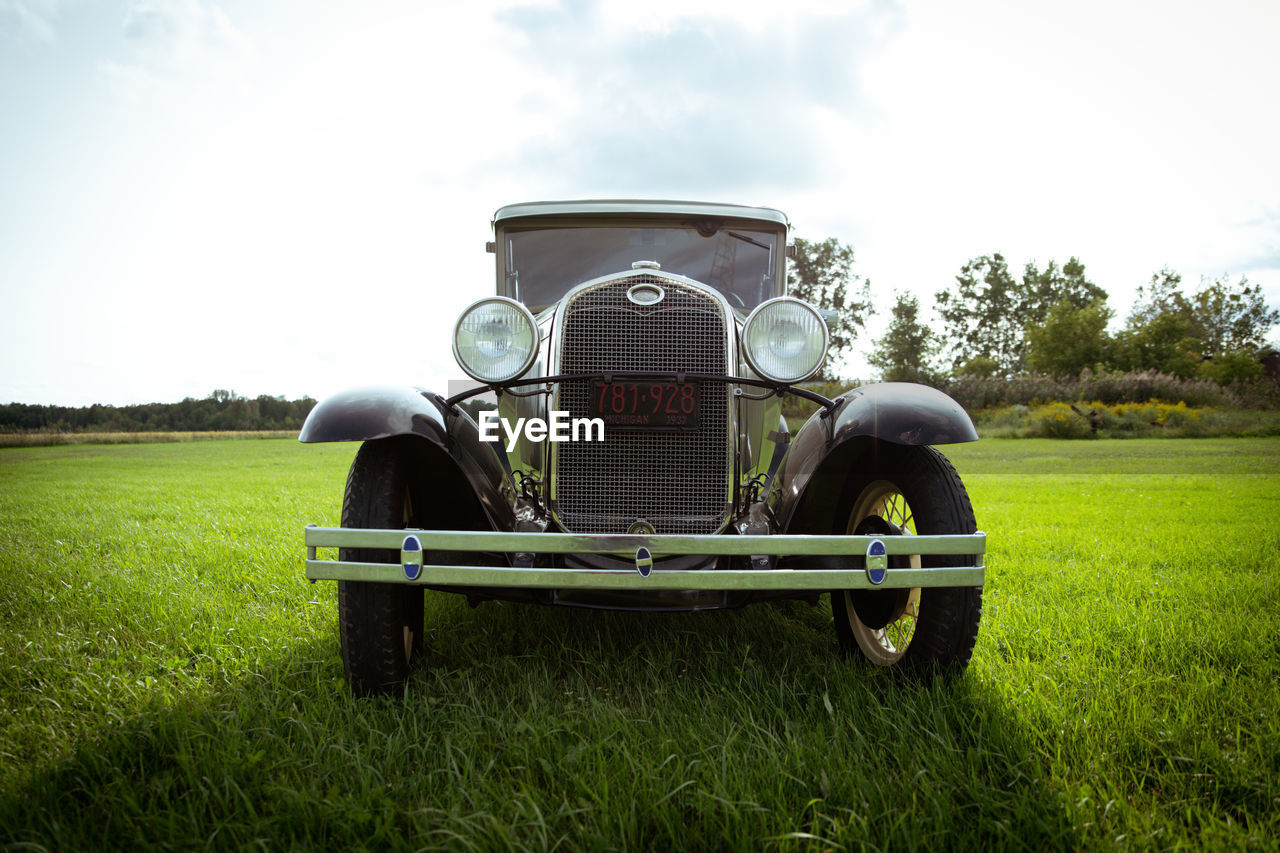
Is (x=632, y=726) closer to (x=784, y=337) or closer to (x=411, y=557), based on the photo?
(x=411, y=557)

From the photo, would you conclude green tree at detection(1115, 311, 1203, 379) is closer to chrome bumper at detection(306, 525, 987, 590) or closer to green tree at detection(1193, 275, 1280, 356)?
green tree at detection(1193, 275, 1280, 356)

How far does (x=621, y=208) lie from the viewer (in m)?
3.16

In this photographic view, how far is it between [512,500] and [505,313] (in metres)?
0.71

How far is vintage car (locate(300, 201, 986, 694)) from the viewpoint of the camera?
1.79 metres

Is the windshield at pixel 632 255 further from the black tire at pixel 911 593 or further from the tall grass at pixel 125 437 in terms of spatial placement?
the tall grass at pixel 125 437

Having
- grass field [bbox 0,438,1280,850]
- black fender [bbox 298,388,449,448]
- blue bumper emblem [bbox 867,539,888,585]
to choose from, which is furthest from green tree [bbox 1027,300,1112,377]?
black fender [bbox 298,388,449,448]

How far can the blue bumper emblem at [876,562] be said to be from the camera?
1.78 m

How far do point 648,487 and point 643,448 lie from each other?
137 mm

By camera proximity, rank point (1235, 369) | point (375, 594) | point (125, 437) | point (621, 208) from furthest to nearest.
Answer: point (1235, 369)
point (125, 437)
point (621, 208)
point (375, 594)

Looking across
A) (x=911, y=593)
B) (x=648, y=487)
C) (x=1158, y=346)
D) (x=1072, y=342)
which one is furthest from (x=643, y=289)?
(x=1072, y=342)

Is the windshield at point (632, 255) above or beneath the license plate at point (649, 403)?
above

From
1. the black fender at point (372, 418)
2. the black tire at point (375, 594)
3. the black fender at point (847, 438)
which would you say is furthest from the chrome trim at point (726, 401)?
the black tire at point (375, 594)

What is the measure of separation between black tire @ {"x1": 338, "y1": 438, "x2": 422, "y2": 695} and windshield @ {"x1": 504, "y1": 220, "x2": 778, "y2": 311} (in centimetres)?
143

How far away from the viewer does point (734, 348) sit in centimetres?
231
